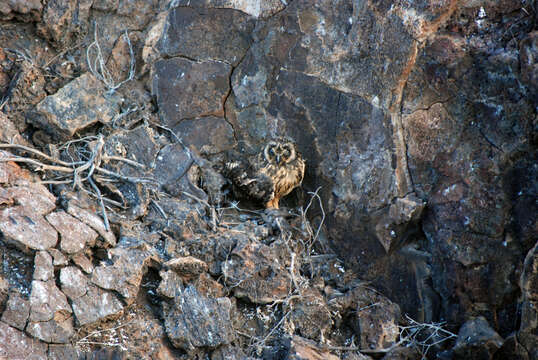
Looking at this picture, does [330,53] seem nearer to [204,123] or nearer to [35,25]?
[204,123]

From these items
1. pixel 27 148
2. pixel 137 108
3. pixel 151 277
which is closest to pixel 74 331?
pixel 151 277

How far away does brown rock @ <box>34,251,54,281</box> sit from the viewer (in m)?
3.55

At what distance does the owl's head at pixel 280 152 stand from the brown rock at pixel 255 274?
75cm

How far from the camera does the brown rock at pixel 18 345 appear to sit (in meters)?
3.27

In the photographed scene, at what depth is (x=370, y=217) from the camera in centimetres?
446

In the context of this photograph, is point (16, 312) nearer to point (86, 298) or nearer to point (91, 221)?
point (86, 298)

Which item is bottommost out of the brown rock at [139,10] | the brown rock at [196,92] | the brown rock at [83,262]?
the brown rock at [83,262]

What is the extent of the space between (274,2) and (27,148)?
2158 mm

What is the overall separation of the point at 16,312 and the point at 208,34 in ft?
8.85

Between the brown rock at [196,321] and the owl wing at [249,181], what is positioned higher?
the owl wing at [249,181]

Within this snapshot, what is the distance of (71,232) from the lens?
3850 mm

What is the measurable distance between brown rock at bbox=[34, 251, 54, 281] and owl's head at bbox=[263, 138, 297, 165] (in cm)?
185

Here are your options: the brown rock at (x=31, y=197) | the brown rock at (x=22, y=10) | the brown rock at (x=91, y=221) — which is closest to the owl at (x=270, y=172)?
the brown rock at (x=91, y=221)

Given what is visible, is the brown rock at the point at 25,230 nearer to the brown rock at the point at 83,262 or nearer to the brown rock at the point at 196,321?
the brown rock at the point at 83,262
